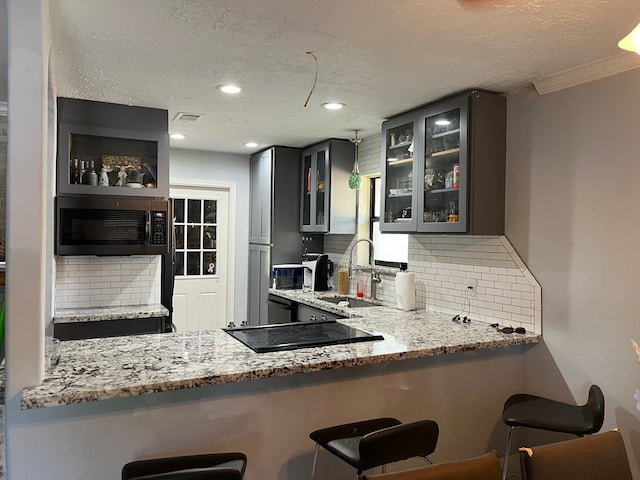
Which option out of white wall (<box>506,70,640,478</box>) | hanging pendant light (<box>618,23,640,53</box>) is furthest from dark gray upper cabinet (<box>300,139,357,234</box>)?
hanging pendant light (<box>618,23,640,53</box>)

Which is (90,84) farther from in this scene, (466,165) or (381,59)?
(466,165)

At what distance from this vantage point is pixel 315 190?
15.6 feet

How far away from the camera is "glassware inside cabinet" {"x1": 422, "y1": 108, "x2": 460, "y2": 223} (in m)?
3.02

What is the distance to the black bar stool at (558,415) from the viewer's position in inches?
87.0

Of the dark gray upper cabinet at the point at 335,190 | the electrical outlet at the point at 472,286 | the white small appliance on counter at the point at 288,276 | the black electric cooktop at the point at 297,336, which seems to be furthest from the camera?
the white small appliance on counter at the point at 288,276

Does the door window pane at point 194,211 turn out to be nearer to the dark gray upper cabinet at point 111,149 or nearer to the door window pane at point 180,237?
the door window pane at point 180,237

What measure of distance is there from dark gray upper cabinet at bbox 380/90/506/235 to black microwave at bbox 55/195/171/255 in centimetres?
170

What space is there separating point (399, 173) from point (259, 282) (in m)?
2.32

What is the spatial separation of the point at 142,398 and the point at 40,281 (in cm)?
61

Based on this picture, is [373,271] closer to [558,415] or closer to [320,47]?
[558,415]

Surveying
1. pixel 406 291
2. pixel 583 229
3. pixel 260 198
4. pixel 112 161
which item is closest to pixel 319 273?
pixel 260 198

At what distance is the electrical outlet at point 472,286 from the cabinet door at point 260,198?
2.30m

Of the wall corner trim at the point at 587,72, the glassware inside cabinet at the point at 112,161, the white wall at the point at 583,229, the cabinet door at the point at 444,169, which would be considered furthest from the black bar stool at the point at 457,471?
the glassware inside cabinet at the point at 112,161

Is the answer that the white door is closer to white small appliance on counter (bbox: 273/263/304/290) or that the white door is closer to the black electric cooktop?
white small appliance on counter (bbox: 273/263/304/290)
